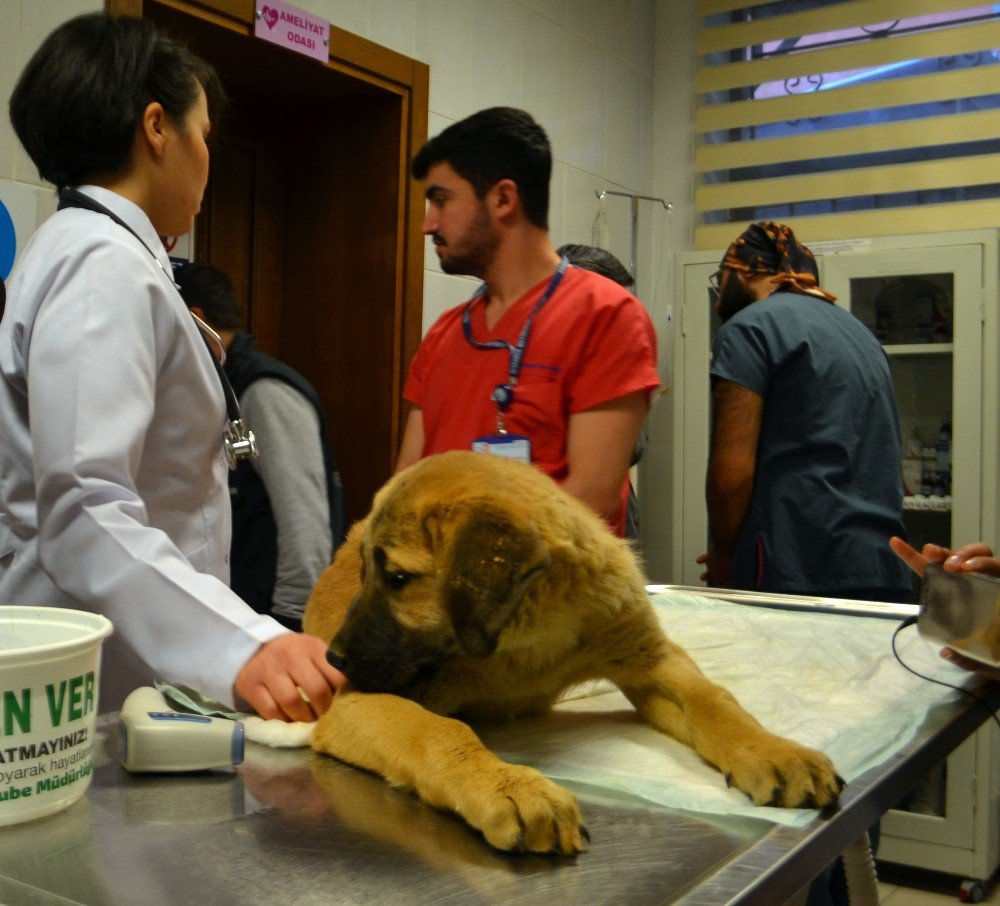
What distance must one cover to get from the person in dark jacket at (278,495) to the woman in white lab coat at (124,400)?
0.95 meters

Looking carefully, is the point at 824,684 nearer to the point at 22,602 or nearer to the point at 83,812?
the point at 83,812

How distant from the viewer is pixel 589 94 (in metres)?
4.92

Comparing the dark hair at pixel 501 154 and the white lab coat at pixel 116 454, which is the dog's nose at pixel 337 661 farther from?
the dark hair at pixel 501 154

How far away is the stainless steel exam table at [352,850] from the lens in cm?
78

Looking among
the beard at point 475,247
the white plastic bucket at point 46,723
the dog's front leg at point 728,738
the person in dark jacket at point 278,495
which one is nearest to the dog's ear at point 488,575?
the dog's front leg at point 728,738

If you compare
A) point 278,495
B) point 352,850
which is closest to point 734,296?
point 278,495

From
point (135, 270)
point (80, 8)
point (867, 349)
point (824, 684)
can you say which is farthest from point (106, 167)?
point (867, 349)

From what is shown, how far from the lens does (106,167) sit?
1528 mm

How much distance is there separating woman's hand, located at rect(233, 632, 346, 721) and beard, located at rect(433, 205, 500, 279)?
1.38 meters

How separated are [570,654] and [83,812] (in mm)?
566

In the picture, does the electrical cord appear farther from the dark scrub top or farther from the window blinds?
the window blinds

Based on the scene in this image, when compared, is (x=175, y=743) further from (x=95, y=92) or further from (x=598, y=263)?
(x=598, y=263)

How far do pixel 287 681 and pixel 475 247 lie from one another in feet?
4.73

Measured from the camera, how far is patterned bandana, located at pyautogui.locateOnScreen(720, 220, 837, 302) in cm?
297
